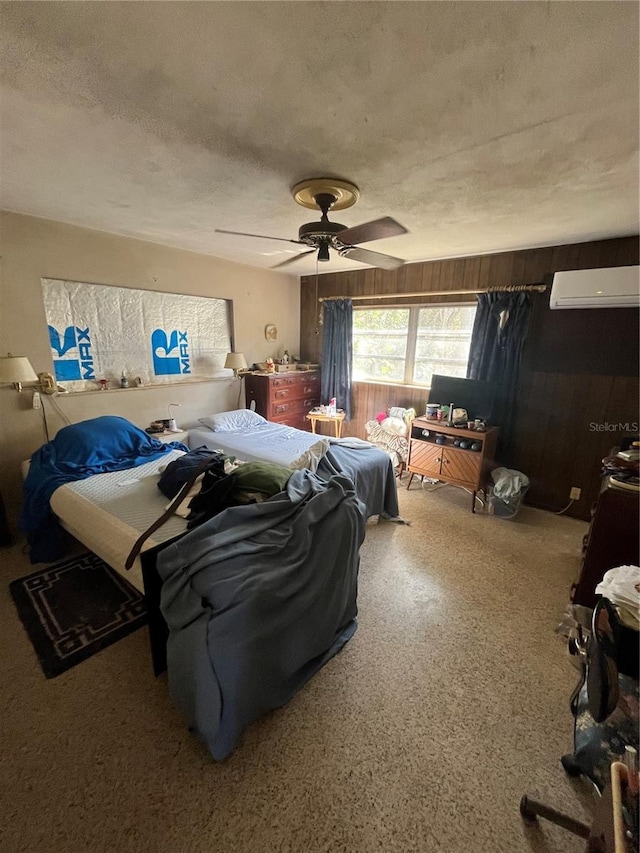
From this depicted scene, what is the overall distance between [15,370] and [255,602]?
241 cm

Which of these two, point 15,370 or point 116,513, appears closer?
point 116,513

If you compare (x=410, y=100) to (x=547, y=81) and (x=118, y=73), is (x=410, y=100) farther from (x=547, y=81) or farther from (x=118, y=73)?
(x=118, y=73)

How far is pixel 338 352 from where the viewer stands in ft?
14.7

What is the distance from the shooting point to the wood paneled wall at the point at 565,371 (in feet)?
9.16

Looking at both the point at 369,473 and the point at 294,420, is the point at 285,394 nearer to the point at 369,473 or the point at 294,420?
the point at 294,420

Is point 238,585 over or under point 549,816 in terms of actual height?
over

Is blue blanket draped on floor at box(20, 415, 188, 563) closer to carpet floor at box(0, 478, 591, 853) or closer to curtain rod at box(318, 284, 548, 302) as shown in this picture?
carpet floor at box(0, 478, 591, 853)

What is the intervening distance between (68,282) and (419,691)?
12.2 ft

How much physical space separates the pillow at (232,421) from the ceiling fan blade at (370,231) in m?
2.26

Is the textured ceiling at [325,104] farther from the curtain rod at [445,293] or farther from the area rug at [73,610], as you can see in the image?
the area rug at [73,610]

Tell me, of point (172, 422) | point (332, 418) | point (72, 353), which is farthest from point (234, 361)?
point (72, 353)

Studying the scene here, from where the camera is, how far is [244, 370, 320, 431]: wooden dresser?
417cm

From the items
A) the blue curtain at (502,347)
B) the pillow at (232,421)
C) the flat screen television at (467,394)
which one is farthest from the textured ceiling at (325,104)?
the pillow at (232,421)

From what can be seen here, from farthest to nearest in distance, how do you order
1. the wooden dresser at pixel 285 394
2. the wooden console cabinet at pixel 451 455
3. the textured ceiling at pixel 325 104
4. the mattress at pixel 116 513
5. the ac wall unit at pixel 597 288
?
the wooden dresser at pixel 285 394 → the wooden console cabinet at pixel 451 455 → the ac wall unit at pixel 597 288 → the mattress at pixel 116 513 → the textured ceiling at pixel 325 104
